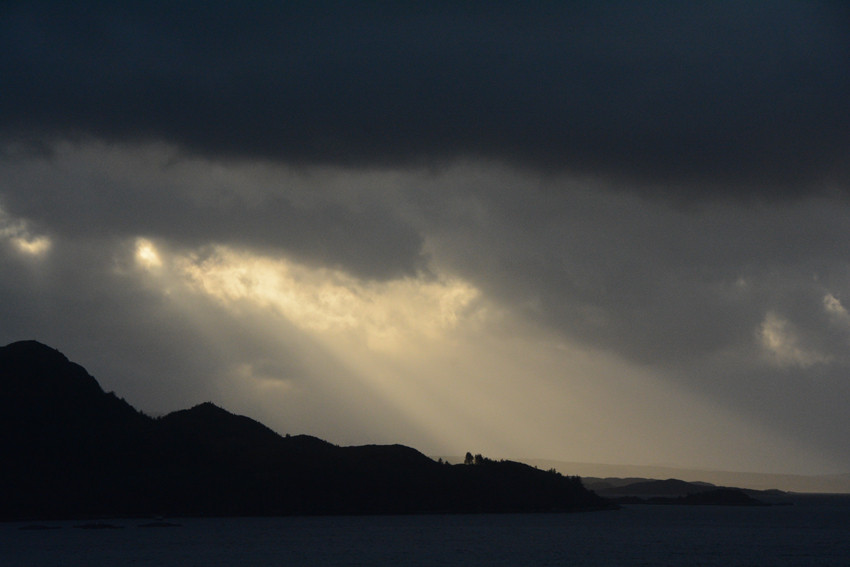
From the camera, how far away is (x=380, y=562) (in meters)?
191

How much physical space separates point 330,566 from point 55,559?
→ 6285 centimetres

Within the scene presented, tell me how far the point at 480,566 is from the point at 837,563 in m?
76.7

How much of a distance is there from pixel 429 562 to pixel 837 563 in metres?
86.3

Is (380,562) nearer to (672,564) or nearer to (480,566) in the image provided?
(480,566)

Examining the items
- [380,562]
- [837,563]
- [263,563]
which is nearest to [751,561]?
[837,563]

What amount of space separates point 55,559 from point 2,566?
15.8 metres

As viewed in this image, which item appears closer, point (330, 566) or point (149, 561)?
point (330, 566)

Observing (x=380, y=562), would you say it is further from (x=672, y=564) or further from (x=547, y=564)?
(x=672, y=564)

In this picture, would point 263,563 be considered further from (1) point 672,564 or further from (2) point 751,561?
(2) point 751,561

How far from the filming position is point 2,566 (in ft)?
604

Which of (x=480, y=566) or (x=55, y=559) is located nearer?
(x=480, y=566)

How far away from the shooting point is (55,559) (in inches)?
7835

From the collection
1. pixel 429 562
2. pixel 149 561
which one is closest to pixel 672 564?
pixel 429 562

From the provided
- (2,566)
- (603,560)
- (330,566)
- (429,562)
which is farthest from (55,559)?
A: (603,560)
